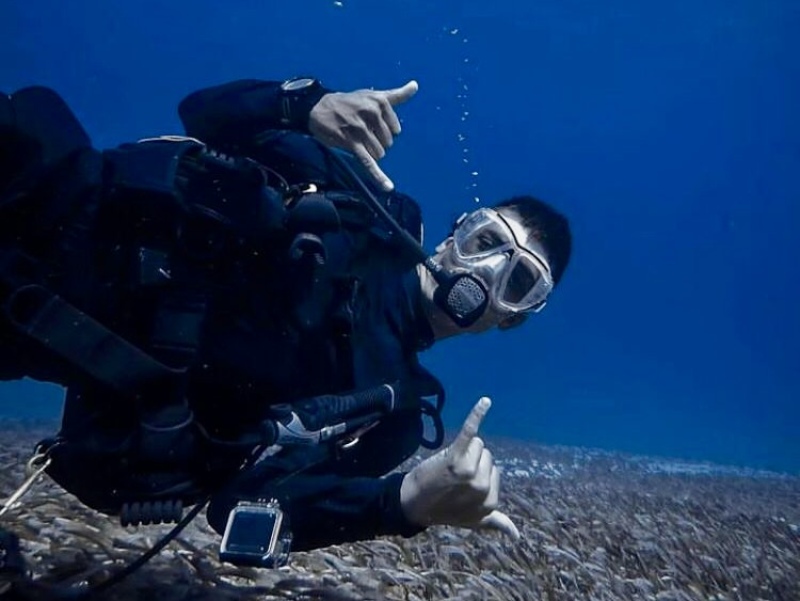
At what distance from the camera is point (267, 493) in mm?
3086

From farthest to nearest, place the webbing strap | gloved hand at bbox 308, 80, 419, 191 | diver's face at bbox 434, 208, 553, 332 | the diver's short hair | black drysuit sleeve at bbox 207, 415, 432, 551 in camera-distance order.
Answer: the diver's short hair
diver's face at bbox 434, 208, 553, 332
gloved hand at bbox 308, 80, 419, 191
black drysuit sleeve at bbox 207, 415, 432, 551
the webbing strap

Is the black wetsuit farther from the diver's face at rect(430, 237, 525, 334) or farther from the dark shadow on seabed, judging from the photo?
the dark shadow on seabed

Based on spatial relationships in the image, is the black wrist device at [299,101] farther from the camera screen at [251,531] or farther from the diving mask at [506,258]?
the camera screen at [251,531]

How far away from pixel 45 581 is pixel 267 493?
133cm

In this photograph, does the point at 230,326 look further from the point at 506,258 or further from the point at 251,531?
the point at 506,258

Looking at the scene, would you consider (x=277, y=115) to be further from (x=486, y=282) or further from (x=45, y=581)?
(x=45, y=581)

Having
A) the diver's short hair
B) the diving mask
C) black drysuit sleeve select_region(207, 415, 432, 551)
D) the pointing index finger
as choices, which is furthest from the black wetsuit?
the diver's short hair

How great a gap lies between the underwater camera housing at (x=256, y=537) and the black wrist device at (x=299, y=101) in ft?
6.73

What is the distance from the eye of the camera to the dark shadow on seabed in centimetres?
388

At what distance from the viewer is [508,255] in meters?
4.93

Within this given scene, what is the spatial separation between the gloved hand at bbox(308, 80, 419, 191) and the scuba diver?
0.04 ft

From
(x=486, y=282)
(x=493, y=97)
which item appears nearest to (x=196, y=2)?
(x=493, y=97)

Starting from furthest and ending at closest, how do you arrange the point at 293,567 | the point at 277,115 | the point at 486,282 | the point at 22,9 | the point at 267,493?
the point at 22,9
the point at 486,282
the point at 293,567
the point at 277,115
the point at 267,493

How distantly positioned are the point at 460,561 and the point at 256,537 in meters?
2.33
